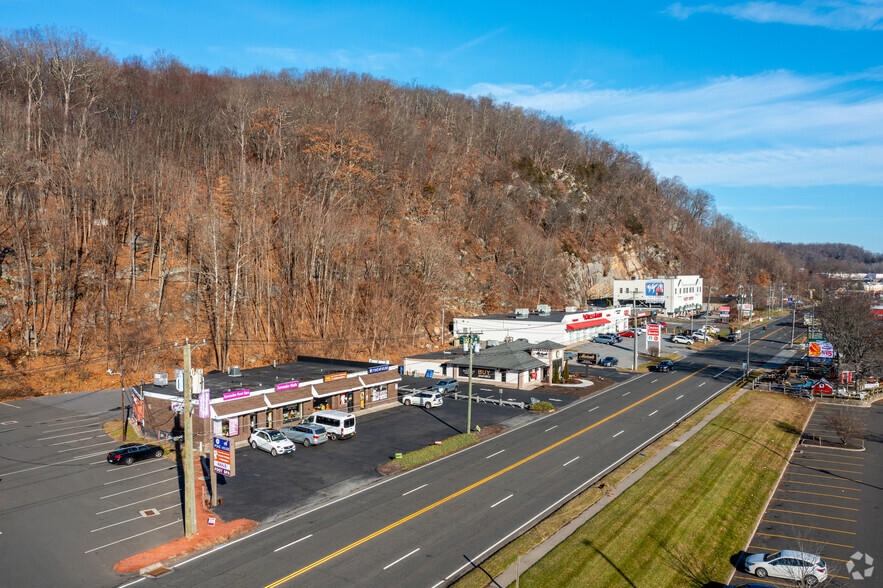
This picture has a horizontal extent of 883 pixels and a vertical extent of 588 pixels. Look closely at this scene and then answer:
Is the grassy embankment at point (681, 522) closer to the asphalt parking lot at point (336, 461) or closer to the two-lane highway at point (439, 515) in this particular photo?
the two-lane highway at point (439, 515)

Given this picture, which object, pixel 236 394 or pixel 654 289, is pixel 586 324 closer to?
pixel 654 289

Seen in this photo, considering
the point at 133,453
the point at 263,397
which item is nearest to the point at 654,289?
the point at 263,397

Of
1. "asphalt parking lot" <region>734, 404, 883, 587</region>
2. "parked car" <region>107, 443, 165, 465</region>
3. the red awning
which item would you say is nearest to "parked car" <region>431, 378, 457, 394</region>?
"parked car" <region>107, 443, 165, 465</region>

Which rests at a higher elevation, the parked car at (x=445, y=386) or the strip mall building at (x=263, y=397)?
the strip mall building at (x=263, y=397)

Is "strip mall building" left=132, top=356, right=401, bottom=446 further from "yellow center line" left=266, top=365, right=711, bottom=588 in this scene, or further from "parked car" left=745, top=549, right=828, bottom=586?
"parked car" left=745, top=549, right=828, bottom=586

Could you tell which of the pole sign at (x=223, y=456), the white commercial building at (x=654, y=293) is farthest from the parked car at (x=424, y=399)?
the white commercial building at (x=654, y=293)

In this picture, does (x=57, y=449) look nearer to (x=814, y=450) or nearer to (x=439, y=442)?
(x=439, y=442)
